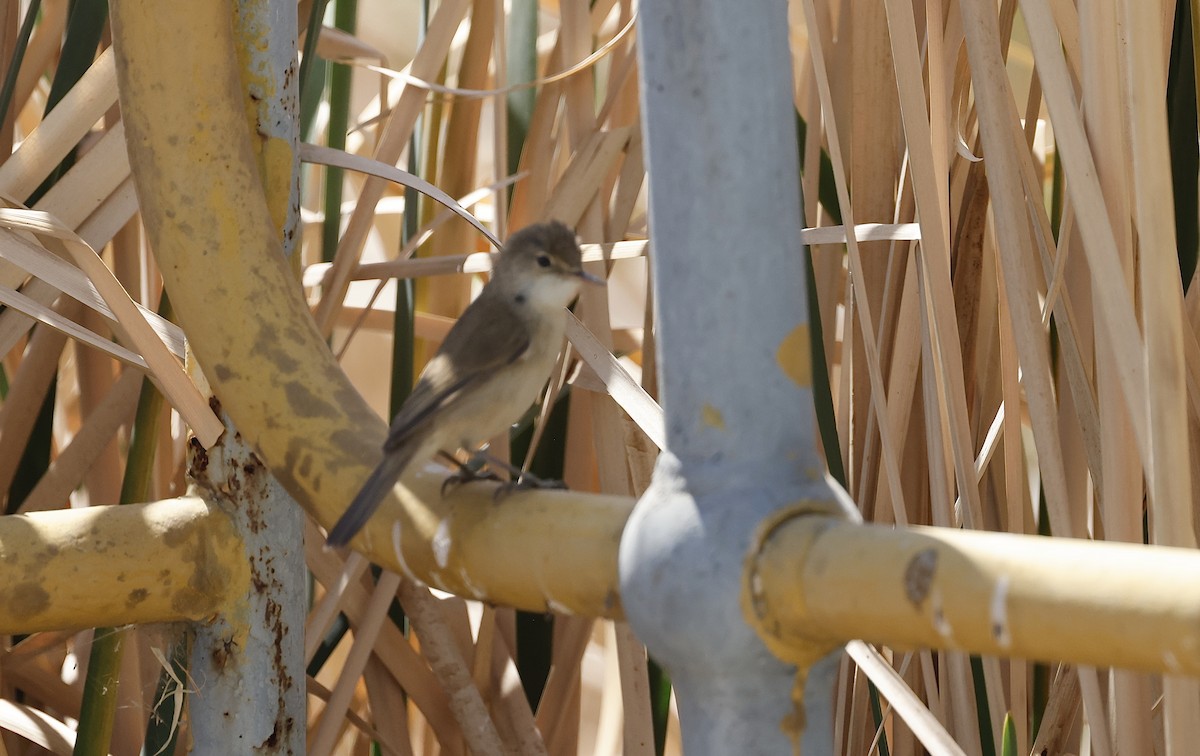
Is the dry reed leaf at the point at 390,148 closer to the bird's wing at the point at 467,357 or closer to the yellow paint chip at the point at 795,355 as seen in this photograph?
the bird's wing at the point at 467,357

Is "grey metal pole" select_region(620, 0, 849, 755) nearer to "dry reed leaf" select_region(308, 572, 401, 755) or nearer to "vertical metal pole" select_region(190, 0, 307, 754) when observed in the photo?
"vertical metal pole" select_region(190, 0, 307, 754)

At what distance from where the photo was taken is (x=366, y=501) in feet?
2.37

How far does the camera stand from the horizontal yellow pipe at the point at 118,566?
779mm

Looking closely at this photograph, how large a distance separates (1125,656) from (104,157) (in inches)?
38.1

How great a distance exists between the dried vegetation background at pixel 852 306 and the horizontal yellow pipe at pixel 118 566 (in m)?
0.08

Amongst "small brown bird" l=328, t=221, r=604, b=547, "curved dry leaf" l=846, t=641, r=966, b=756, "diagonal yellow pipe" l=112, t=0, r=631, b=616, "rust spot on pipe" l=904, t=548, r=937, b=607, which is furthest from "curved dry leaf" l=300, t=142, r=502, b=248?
"rust spot on pipe" l=904, t=548, r=937, b=607

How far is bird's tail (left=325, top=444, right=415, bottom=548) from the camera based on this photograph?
0.72m

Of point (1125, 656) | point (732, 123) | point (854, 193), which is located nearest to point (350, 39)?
point (854, 193)

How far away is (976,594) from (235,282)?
0.52m

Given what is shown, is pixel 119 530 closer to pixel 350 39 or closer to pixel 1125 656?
pixel 1125 656

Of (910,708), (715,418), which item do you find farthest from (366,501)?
(910,708)

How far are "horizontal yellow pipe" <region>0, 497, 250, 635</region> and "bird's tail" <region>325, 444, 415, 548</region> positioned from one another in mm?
177

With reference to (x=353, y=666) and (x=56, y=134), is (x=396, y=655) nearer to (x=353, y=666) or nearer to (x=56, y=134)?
(x=353, y=666)

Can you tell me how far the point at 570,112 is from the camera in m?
1.45
